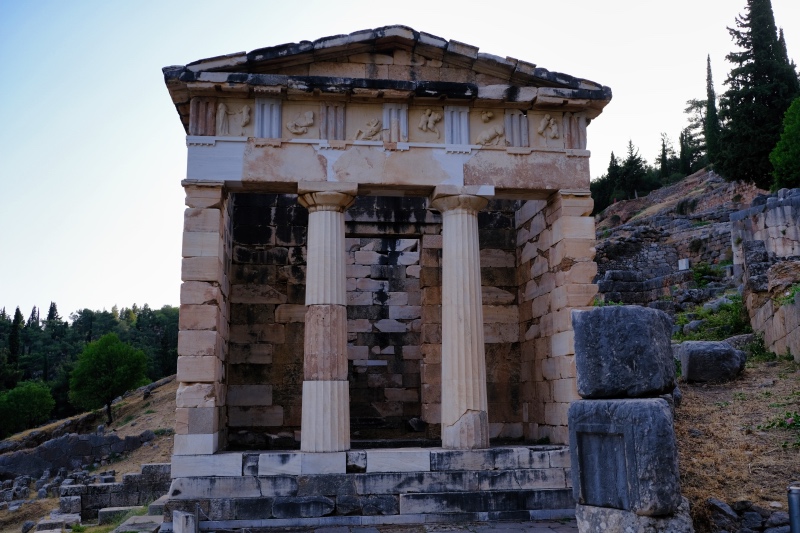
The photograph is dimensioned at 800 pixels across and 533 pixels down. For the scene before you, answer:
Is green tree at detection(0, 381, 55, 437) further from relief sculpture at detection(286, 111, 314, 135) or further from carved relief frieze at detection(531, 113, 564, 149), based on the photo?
Result: carved relief frieze at detection(531, 113, 564, 149)

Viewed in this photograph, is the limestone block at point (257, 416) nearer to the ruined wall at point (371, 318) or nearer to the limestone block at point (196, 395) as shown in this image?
the ruined wall at point (371, 318)

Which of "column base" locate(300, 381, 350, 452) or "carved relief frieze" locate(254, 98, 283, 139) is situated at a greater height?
"carved relief frieze" locate(254, 98, 283, 139)

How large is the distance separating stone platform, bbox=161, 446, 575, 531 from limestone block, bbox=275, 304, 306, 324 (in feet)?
12.6

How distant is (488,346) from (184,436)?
6502 mm

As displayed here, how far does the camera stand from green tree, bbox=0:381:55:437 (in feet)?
144

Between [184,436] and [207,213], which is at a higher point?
[207,213]

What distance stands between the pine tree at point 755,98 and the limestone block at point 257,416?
3521cm

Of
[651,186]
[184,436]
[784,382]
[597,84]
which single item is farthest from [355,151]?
[651,186]

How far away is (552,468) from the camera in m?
11.3

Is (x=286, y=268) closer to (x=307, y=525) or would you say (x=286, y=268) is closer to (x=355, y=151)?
(x=355, y=151)

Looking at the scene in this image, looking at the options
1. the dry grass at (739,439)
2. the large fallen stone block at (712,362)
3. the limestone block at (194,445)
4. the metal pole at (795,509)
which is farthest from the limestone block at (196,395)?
the large fallen stone block at (712,362)

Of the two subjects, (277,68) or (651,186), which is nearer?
→ (277,68)

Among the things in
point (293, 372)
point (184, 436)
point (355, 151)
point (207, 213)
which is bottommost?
point (184, 436)

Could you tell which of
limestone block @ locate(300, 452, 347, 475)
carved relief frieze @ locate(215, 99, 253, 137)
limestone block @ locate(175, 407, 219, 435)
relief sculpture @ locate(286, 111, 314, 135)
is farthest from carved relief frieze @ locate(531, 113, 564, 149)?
limestone block @ locate(175, 407, 219, 435)
